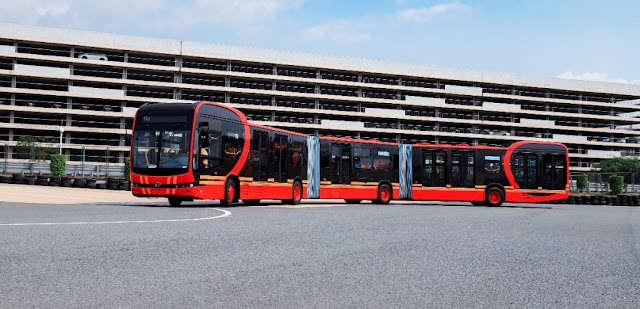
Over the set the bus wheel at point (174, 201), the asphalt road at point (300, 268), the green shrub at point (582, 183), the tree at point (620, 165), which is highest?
the tree at point (620, 165)

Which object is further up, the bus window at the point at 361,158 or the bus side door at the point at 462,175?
the bus window at the point at 361,158

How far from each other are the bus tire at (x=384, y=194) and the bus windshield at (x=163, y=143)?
12.3 meters

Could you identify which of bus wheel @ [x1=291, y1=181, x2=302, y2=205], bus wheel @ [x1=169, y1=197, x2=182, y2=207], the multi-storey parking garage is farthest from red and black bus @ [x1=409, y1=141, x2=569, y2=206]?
the multi-storey parking garage

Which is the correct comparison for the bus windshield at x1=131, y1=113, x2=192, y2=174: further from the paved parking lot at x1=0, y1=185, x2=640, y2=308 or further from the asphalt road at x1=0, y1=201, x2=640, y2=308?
the paved parking lot at x1=0, y1=185, x2=640, y2=308

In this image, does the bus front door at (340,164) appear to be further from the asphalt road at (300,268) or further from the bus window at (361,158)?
the asphalt road at (300,268)

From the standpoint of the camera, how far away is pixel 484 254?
876cm

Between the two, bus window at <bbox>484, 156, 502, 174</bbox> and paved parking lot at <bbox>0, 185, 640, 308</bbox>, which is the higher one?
bus window at <bbox>484, 156, 502, 174</bbox>

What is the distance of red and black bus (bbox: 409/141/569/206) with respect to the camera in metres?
29.8

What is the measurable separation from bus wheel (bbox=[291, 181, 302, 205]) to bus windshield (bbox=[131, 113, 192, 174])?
6768 millimetres

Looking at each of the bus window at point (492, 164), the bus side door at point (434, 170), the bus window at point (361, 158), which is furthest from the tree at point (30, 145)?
the bus window at point (492, 164)

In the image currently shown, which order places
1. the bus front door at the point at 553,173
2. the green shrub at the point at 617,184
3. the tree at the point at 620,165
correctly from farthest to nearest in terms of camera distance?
the tree at the point at 620,165
the green shrub at the point at 617,184
the bus front door at the point at 553,173

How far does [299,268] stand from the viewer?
699 centimetres

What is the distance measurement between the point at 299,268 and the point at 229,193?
550 inches

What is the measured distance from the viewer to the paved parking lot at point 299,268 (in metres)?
5.30
